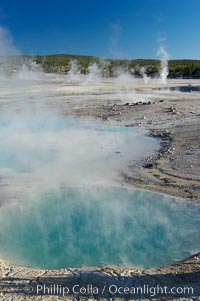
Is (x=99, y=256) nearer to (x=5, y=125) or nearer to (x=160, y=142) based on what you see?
(x=160, y=142)

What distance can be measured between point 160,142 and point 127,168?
3.73m

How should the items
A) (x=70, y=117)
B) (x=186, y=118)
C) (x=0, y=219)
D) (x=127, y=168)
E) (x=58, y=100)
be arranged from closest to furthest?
1. (x=0, y=219)
2. (x=127, y=168)
3. (x=186, y=118)
4. (x=70, y=117)
5. (x=58, y=100)

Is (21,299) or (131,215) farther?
(131,215)

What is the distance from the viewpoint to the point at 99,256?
6445mm

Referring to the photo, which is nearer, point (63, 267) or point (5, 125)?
point (63, 267)

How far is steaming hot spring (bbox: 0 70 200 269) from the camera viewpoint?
658 cm

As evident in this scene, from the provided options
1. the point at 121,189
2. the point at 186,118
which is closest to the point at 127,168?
the point at 121,189

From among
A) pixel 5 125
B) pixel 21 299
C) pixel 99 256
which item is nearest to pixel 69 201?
pixel 99 256

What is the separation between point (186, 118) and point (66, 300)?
15.1 metres

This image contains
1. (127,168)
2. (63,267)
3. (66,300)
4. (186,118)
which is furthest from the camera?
(186,118)

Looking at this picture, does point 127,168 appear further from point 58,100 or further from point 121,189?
point 58,100

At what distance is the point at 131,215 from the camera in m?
8.09

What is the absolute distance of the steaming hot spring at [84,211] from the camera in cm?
658

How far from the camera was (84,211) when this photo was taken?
827cm
